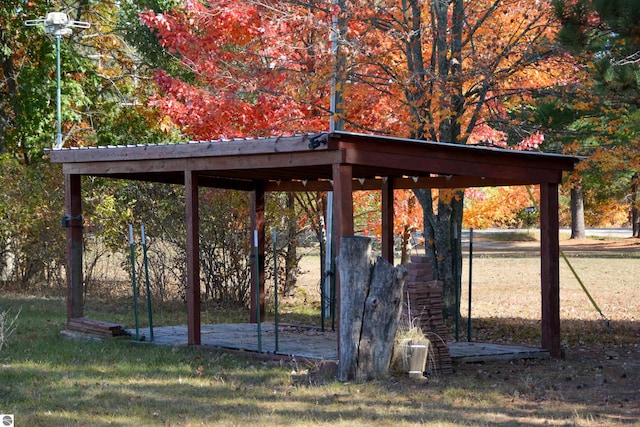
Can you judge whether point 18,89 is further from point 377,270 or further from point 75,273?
point 377,270

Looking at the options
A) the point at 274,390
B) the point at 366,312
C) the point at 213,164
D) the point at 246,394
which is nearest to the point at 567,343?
the point at 366,312

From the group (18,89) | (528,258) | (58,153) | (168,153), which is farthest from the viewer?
(528,258)

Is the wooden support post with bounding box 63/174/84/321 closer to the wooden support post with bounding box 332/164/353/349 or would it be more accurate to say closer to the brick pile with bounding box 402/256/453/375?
the wooden support post with bounding box 332/164/353/349

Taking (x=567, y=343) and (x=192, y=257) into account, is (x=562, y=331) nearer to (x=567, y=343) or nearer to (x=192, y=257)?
(x=567, y=343)

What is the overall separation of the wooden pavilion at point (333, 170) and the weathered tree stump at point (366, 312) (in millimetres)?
368

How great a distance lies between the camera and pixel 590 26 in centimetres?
886

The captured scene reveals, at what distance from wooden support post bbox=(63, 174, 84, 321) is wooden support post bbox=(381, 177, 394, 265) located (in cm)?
437

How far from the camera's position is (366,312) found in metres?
8.90

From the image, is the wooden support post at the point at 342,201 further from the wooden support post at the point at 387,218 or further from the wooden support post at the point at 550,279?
the wooden support post at the point at 387,218

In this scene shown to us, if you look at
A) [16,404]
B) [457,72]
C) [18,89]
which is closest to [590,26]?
[457,72]

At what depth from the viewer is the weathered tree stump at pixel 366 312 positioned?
8.88 m

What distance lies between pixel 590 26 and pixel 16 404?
20.6ft

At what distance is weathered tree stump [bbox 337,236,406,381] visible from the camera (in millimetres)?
8883

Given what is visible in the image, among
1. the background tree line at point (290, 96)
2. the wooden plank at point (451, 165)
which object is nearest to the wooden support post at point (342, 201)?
the wooden plank at point (451, 165)
